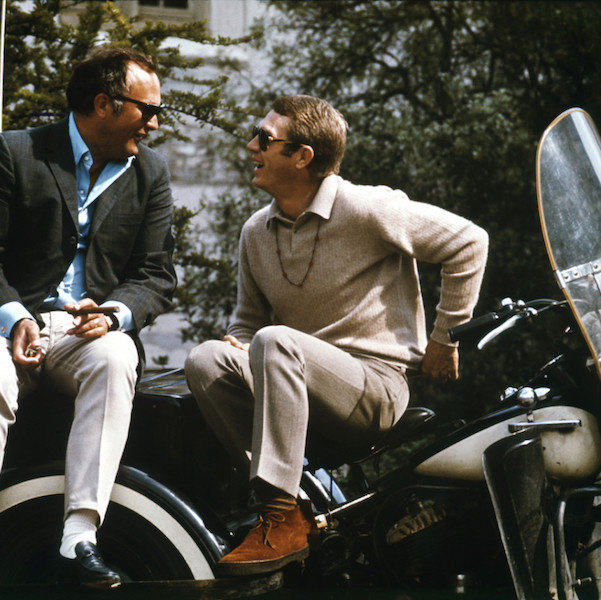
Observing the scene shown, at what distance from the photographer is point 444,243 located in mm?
2920

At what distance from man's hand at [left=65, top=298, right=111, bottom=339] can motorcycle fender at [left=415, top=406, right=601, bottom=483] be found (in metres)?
1.09

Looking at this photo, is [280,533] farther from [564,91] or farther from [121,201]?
[564,91]

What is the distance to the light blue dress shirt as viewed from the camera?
3025 mm

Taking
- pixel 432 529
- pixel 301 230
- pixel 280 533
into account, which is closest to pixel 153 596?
pixel 280 533

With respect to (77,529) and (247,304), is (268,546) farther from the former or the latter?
(247,304)

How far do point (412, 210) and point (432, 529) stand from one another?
0.98 meters

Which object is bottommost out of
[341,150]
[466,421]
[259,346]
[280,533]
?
[280,533]

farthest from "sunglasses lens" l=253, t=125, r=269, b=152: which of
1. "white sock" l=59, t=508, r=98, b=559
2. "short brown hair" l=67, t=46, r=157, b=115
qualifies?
"white sock" l=59, t=508, r=98, b=559

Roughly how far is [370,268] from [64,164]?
106 centimetres

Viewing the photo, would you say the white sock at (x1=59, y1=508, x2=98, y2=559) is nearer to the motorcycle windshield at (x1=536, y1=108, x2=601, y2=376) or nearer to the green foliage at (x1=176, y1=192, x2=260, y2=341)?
the motorcycle windshield at (x1=536, y1=108, x2=601, y2=376)

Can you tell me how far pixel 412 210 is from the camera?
9.66 ft

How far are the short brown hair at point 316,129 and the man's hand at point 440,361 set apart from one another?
2.28 feet

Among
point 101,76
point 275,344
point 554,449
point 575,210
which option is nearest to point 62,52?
point 101,76

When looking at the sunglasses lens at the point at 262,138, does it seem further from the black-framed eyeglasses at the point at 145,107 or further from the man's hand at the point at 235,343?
the man's hand at the point at 235,343
